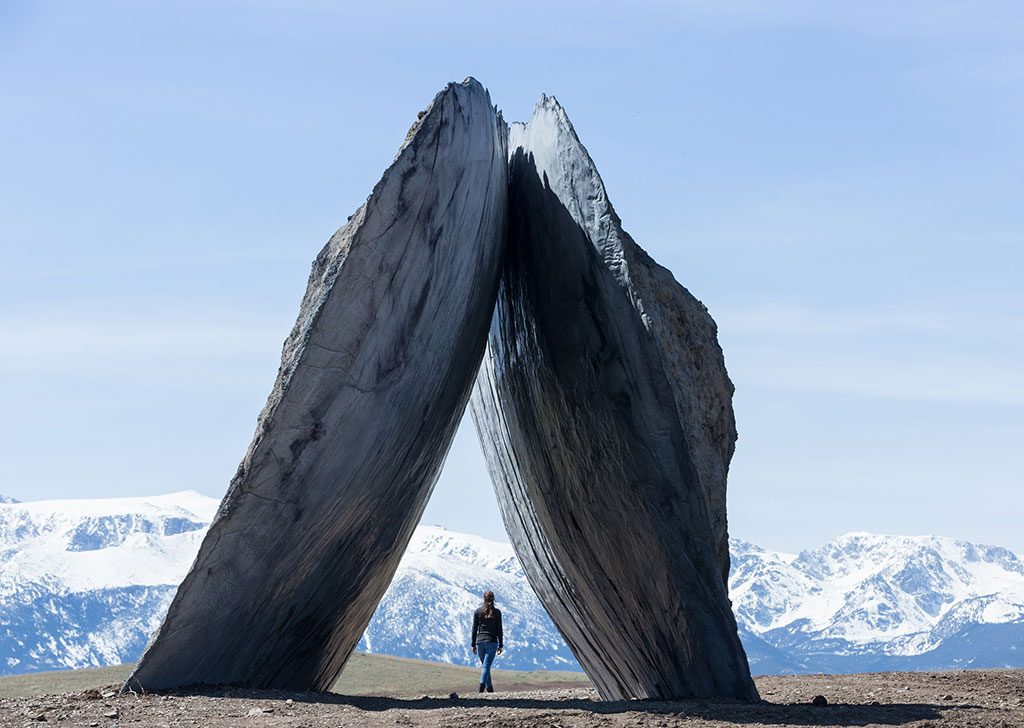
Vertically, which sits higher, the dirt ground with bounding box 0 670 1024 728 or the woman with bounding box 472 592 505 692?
the woman with bounding box 472 592 505 692

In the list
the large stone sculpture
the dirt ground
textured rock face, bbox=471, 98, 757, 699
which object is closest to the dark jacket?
textured rock face, bbox=471, 98, 757, 699

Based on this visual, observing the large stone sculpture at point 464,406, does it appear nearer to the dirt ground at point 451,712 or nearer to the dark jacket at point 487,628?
the dirt ground at point 451,712

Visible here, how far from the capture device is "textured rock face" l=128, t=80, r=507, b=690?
1135 cm

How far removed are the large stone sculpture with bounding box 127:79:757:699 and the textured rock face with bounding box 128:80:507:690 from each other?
21 mm

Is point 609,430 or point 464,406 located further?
point 464,406

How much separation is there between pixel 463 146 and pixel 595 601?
4.96m

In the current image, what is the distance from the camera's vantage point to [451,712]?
10523 mm

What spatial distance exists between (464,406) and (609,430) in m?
2.82

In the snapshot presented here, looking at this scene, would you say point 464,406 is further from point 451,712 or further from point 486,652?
point 451,712

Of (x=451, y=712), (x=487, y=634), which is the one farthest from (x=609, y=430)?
(x=487, y=634)

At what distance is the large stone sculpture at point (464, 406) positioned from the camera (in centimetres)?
1146

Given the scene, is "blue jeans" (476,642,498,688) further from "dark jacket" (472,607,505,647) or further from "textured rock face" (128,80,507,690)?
"textured rock face" (128,80,507,690)

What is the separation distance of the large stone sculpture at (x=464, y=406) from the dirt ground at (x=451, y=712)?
653mm

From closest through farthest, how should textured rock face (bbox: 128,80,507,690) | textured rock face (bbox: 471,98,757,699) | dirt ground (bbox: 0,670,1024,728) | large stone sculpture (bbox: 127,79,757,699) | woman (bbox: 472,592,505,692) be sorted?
dirt ground (bbox: 0,670,1024,728) < textured rock face (bbox: 128,80,507,690) < large stone sculpture (bbox: 127,79,757,699) < textured rock face (bbox: 471,98,757,699) < woman (bbox: 472,592,505,692)
